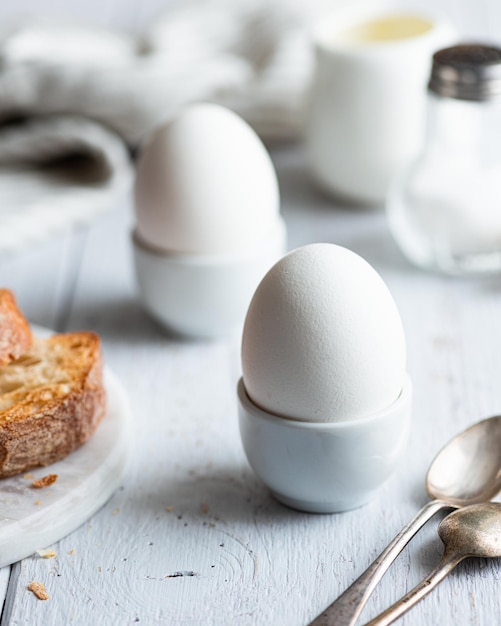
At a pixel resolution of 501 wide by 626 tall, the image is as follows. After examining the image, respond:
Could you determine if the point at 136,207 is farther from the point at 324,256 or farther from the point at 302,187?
the point at 302,187

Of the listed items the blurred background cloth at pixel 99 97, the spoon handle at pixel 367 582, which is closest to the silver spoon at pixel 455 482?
the spoon handle at pixel 367 582

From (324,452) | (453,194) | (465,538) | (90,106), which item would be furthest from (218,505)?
(90,106)

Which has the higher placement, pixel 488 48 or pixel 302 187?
pixel 488 48

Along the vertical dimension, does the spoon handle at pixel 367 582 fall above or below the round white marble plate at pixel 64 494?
above

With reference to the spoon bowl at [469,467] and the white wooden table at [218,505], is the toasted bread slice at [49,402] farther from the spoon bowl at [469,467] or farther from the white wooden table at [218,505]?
the spoon bowl at [469,467]

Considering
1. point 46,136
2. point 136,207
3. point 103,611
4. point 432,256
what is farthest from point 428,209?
point 103,611

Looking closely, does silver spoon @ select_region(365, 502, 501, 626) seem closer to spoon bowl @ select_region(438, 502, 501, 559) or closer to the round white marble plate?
spoon bowl @ select_region(438, 502, 501, 559)

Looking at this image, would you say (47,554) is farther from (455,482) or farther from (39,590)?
(455,482)
